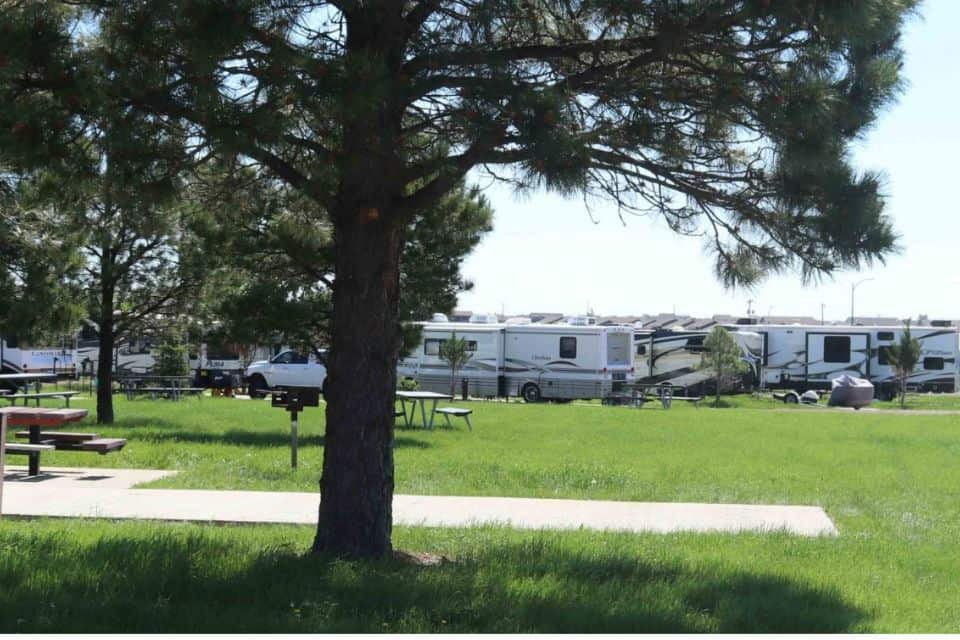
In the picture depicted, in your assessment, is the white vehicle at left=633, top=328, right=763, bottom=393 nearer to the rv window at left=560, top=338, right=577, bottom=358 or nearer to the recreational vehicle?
the rv window at left=560, top=338, right=577, bottom=358

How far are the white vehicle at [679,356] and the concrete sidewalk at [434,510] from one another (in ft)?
97.1

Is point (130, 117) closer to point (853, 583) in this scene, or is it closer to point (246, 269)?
point (853, 583)

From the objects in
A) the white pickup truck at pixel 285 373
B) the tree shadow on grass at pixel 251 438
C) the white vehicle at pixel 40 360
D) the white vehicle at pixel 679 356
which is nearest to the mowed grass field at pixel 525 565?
the tree shadow on grass at pixel 251 438

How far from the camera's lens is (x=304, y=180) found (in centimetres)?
702

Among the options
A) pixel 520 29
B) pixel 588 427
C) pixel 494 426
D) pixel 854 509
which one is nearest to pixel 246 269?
pixel 494 426

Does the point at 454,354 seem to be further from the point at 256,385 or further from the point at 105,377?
the point at 105,377

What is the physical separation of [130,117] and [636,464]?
10.2 metres

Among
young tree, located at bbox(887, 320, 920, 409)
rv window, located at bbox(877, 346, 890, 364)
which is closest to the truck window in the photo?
young tree, located at bbox(887, 320, 920, 409)

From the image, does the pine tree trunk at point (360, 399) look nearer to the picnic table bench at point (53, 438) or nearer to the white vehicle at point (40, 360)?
the picnic table bench at point (53, 438)

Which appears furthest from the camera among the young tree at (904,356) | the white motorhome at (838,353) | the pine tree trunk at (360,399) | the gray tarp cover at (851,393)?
the white motorhome at (838,353)

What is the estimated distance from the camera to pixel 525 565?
277 inches

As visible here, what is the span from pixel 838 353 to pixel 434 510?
33.3 meters

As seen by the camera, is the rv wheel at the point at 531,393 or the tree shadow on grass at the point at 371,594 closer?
the tree shadow on grass at the point at 371,594

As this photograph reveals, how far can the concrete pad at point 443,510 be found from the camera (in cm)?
949
